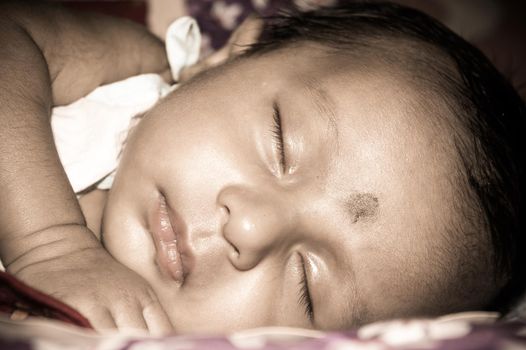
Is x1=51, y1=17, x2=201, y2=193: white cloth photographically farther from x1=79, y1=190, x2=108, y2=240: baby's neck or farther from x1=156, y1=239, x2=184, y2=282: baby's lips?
x1=156, y1=239, x2=184, y2=282: baby's lips

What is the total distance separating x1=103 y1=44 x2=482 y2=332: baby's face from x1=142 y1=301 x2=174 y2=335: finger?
0.04 metres

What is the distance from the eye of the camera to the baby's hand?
0.80 meters

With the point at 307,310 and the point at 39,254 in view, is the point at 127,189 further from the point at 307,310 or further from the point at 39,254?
the point at 307,310

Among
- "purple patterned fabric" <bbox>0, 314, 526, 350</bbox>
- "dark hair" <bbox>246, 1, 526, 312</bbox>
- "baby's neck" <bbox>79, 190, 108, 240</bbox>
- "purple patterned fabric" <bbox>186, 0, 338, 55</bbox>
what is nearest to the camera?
"purple patterned fabric" <bbox>0, 314, 526, 350</bbox>

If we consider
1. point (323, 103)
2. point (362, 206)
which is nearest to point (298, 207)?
point (362, 206)

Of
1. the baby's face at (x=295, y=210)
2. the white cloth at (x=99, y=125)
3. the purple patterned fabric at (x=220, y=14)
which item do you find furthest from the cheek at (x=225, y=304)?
the purple patterned fabric at (x=220, y=14)

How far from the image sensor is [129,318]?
847 mm

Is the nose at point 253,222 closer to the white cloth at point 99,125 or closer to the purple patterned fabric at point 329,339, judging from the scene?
the purple patterned fabric at point 329,339

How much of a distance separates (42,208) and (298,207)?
1.69ft

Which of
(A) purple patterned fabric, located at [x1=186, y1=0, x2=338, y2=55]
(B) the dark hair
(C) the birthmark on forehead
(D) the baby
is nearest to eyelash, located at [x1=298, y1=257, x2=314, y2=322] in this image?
(D) the baby

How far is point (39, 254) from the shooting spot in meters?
0.86

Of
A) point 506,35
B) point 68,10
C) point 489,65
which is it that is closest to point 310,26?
point 489,65

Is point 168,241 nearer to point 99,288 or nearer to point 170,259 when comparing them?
point 170,259

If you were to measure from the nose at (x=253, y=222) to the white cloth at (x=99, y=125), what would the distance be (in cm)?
41
